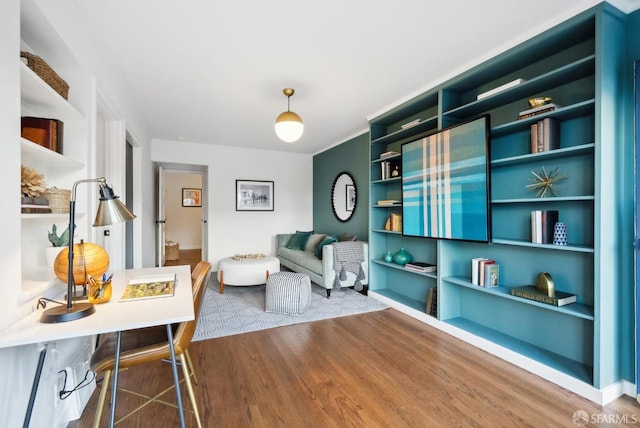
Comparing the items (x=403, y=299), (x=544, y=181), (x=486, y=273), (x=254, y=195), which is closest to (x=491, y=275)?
(x=486, y=273)

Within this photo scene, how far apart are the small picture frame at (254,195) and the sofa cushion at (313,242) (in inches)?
50.8

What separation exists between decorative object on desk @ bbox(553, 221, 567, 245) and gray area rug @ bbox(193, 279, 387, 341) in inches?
76.9

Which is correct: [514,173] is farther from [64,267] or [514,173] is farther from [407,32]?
[64,267]

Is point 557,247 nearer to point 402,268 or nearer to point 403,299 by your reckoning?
point 402,268

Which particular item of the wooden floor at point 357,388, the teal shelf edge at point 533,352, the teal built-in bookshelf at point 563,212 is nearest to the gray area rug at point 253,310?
the wooden floor at point 357,388

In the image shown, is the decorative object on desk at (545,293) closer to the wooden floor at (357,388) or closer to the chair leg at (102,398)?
→ the wooden floor at (357,388)

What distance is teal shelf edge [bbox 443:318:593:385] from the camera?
1.94 m

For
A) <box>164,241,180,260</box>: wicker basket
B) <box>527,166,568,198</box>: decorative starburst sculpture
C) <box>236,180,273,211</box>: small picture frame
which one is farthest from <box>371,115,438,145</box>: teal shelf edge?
<box>164,241,180,260</box>: wicker basket

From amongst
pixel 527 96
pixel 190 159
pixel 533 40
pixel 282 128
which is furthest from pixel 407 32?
pixel 190 159

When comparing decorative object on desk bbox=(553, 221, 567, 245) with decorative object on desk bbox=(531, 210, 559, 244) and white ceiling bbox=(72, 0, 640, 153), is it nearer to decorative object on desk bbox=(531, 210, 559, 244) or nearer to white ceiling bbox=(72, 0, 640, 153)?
decorative object on desk bbox=(531, 210, 559, 244)

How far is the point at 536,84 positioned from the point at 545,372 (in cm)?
203

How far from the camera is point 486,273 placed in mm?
2498

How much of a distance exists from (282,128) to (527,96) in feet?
6.83

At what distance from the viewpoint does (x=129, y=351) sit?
1388 mm
